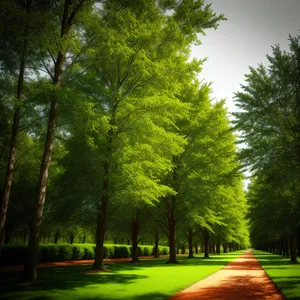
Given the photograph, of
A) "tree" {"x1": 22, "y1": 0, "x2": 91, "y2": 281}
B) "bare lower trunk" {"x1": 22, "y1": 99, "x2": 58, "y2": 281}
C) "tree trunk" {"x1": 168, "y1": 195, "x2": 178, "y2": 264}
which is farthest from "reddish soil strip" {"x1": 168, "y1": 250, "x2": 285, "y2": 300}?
"tree trunk" {"x1": 168, "y1": 195, "x2": 178, "y2": 264}

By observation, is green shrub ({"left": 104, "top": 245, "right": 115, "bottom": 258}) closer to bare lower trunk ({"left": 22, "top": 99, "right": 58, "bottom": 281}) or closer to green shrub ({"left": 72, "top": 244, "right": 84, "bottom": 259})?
green shrub ({"left": 72, "top": 244, "right": 84, "bottom": 259})

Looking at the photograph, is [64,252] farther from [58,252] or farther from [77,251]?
[77,251]

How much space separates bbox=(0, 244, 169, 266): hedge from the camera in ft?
58.7

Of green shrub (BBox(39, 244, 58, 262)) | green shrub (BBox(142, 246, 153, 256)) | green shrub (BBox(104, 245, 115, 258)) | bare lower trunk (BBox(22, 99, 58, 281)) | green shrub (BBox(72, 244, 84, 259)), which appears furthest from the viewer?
green shrub (BBox(142, 246, 153, 256))

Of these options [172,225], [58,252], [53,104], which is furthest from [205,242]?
[53,104]

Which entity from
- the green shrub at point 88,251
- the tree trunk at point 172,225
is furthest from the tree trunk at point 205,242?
the green shrub at point 88,251

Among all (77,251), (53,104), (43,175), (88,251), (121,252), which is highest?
(53,104)

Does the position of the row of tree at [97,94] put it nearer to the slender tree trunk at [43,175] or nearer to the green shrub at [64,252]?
the slender tree trunk at [43,175]

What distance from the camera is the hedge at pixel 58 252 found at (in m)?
17.9

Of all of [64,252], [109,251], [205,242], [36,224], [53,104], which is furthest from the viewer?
[205,242]

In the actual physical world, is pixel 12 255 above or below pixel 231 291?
below

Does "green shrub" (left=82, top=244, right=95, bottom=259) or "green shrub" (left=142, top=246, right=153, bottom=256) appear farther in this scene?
"green shrub" (left=142, top=246, right=153, bottom=256)

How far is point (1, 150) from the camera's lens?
17609 millimetres

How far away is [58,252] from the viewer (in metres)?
22.3
